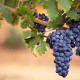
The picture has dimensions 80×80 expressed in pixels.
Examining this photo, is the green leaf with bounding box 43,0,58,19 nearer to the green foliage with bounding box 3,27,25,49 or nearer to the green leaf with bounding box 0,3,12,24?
→ the green leaf with bounding box 0,3,12,24

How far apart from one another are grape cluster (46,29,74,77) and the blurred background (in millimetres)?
7065

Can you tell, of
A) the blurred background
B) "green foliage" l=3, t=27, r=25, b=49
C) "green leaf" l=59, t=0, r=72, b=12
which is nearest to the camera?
"green leaf" l=59, t=0, r=72, b=12

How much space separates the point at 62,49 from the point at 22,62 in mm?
9052

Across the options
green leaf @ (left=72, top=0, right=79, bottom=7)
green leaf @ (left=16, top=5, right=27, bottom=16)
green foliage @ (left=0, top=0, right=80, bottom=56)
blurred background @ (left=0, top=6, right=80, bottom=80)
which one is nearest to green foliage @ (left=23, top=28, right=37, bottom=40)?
green foliage @ (left=0, top=0, right=80, bottom=56)

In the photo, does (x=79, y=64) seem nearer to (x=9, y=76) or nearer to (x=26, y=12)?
(x=9, y=76)

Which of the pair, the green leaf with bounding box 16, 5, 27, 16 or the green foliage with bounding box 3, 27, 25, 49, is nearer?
the green leaf with bounding box 16, 5, 27, 16

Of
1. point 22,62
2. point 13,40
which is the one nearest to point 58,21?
point 13,40

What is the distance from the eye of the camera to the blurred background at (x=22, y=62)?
8469 mm

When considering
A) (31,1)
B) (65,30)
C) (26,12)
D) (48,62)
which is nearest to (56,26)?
(65,30)

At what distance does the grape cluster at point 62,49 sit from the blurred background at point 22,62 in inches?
278

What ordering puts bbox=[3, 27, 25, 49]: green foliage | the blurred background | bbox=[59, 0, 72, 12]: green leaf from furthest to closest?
the blurred background < bbox=[3, 27, 25, 49]: green foliage < bbox=[59, 0, 72, 12]: green leaf

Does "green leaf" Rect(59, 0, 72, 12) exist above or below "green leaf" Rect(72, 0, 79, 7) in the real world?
below

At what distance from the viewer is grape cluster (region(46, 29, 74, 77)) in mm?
1017

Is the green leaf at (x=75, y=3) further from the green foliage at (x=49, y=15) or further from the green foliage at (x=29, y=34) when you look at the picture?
the green foliage at (x=29, y=34)
